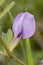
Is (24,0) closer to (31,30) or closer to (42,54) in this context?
(31,30)

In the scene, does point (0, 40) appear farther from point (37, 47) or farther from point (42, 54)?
point (37, 47)

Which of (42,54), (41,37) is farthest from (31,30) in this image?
(41,37)

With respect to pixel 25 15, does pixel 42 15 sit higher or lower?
higher

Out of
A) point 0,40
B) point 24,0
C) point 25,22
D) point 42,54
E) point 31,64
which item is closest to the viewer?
point 0,40

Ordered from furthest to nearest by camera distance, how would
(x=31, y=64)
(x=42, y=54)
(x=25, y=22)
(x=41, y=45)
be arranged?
1. (x=41, y=45)
2. (x=42, y=54)
3. (x=31, y=64)
4. (x=25, y=22)

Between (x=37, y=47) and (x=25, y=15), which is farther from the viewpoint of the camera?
(x=37, y=47)

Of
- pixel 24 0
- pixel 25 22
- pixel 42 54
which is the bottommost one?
pixel 42 54
